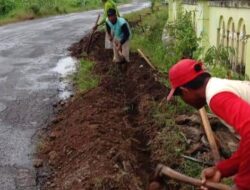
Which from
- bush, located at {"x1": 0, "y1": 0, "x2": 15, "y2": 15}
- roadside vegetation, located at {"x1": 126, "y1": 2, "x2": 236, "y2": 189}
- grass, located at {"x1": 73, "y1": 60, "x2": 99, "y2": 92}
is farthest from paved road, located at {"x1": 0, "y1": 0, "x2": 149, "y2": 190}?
bush, located at {"x1": 0, "y1": 0, "x2": 15, "y2": 15}

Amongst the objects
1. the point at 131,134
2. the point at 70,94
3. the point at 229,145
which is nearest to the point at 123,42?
the point at 70,94

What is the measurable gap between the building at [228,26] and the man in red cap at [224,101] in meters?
4.06

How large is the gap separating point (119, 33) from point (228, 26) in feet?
9.54

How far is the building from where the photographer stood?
7.84 m

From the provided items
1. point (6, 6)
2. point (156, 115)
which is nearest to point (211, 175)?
point (156, 115)

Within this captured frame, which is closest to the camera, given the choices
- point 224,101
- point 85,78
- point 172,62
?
point 224,101

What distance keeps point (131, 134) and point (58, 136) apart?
110cm

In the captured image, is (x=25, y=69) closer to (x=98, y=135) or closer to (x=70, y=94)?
(x=70, y=94)

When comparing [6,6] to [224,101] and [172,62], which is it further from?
[224,101]

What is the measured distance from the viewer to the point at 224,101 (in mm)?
3264

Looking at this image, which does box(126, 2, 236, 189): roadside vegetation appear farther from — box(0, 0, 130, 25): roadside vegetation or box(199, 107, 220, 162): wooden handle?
box(0, 0, 130, 25): roadside vegetation

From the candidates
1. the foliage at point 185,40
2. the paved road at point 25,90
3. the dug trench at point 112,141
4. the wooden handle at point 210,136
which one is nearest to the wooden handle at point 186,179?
the wooden handle at point 210,136

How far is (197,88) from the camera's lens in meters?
3.56

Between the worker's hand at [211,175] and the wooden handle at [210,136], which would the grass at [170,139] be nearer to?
the wooden handle at [210,136]
